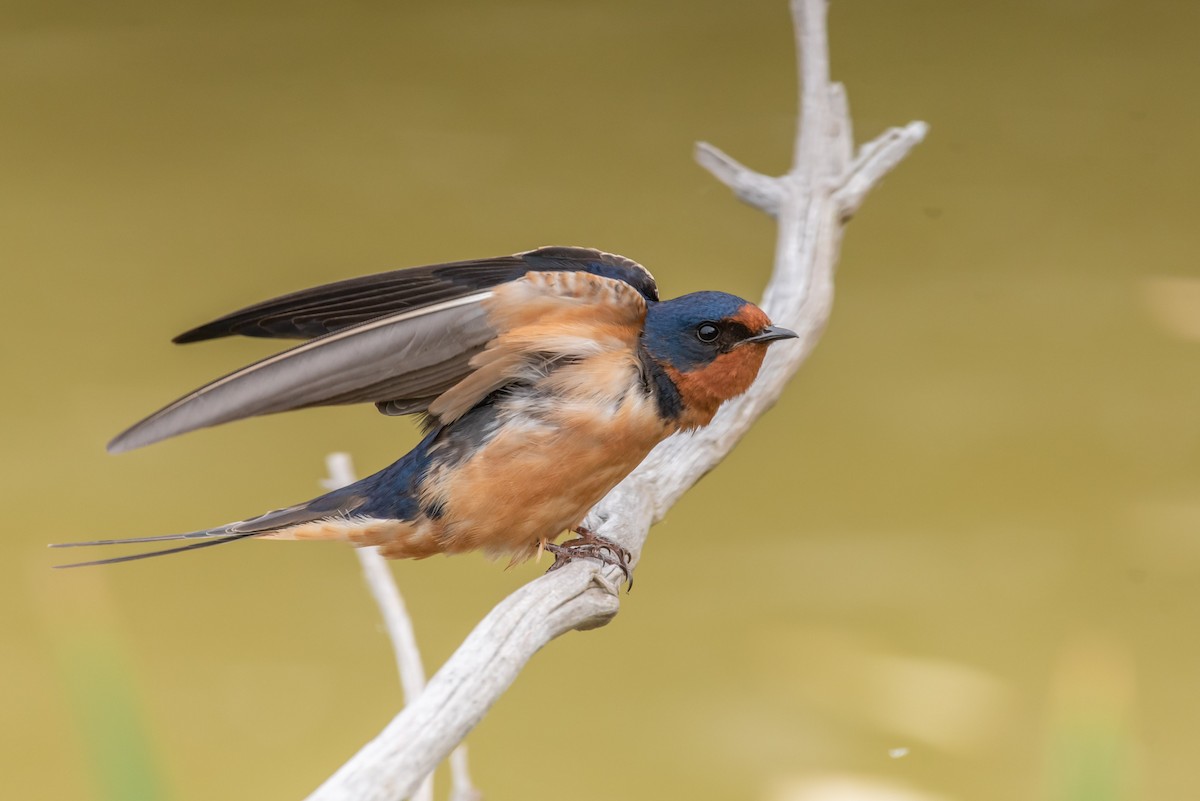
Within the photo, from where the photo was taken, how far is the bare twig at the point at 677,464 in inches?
31.7

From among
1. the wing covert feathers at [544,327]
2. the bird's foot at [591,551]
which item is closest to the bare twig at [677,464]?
the bird's foot at [591,551]

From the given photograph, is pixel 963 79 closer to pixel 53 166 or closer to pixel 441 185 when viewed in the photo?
pixel 441 185

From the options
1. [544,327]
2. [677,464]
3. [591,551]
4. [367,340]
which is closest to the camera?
[367,340]

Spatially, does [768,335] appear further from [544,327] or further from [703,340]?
[544,327]

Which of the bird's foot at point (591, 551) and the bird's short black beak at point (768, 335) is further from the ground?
the bird's short black beak at point (768, 335)

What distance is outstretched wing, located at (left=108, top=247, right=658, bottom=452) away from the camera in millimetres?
896

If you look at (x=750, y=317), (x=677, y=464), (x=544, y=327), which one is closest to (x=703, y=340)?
(x=750, y=317)

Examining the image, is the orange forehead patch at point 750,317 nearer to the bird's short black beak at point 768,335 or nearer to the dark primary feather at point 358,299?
the bird's short black beak at point 768,335

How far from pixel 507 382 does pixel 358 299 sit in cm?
16

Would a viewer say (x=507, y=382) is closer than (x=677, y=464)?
Yes

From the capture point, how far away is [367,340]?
97 centimetres

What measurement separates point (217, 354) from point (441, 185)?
0.54 meters

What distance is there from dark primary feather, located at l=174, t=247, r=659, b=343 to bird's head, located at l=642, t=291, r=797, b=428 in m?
0.15

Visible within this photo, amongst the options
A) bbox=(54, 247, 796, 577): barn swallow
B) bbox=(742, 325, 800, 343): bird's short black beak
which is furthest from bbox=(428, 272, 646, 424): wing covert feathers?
bbox=(742, 325, 800, 343): bird's short black beak
